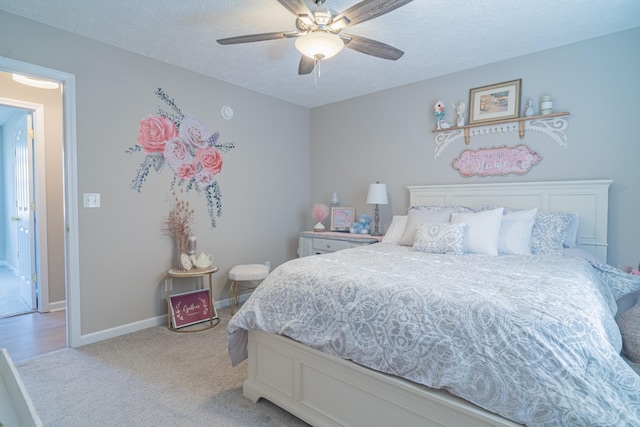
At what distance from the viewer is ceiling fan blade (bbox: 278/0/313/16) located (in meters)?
1.78

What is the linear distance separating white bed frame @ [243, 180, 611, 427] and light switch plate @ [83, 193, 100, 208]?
183 cm

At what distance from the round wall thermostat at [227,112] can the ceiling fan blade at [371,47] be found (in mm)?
1862

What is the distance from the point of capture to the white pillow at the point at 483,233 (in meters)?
2.43

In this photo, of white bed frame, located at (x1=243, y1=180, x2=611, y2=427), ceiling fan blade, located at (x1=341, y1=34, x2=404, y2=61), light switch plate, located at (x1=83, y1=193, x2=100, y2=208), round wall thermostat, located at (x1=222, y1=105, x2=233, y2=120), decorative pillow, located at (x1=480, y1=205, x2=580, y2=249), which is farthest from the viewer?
round wall thermostat, located at (x1=222, y1=105, x2=233, y2=120)

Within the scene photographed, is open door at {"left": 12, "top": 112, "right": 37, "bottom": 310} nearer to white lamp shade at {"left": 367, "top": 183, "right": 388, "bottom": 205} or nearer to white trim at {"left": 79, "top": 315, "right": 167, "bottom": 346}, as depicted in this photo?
white trim at {"left": 79, "top": 315, "right": 167, "bottom": 346}

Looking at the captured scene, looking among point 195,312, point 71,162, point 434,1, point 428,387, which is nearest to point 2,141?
point 71,162

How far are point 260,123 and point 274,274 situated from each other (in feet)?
8.37

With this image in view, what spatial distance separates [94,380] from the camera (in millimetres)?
2137

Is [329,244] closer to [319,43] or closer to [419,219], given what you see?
[419,219]

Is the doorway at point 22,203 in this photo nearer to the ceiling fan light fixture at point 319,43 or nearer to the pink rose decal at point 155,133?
the pink rose decal at point 155,133

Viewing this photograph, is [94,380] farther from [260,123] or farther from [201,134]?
[260,123]

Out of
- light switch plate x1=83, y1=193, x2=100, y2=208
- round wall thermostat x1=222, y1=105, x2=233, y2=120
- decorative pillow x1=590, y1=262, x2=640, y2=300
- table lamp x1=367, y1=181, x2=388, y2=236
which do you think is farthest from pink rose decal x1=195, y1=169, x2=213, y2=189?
decorative pillow x1=590, y1=262, x2=640, y2=300

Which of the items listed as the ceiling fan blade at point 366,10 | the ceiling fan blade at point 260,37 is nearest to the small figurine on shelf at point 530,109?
the ceiling fan blade at point 366,10

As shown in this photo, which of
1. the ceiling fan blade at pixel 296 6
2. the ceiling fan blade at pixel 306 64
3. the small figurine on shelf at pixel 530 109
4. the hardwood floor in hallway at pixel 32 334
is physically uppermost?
the ceiling fan blade at pixel 296 6
